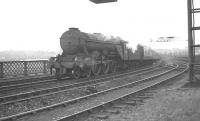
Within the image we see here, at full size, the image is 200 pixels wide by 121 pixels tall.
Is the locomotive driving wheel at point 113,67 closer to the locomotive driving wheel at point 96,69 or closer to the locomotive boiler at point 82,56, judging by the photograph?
the locomotive boiler at point 82,56

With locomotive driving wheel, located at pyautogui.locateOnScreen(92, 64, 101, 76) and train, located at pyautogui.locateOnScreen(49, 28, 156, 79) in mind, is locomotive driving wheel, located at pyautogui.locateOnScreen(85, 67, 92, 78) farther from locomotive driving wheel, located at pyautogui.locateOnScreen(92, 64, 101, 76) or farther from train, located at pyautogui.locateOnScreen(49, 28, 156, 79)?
locomotive driving wheel, located at pyautogui.locateOnScreen(92, 64, 101, 76)

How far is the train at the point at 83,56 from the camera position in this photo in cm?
1516

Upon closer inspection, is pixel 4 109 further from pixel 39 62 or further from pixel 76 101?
pixel 39 62

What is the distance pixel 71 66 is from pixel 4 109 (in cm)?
786

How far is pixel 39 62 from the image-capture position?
723 inches

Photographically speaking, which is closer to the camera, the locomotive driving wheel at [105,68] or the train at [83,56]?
the train at [83,56]

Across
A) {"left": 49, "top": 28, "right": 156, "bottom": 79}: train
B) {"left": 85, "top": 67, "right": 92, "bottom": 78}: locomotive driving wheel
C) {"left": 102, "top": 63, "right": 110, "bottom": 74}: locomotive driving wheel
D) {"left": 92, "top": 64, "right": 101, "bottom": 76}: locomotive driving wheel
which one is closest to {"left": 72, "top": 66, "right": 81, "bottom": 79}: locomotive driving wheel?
{"left": 49, "top": 28, "right": 156, "bottom": 79}: train

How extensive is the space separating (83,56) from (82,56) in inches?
2.4

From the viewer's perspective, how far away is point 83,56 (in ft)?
50.8

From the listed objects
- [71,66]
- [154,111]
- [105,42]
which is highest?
[105,42]

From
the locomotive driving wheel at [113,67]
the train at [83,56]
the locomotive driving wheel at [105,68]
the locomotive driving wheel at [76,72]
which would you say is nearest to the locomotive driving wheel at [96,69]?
the train at [83,56]

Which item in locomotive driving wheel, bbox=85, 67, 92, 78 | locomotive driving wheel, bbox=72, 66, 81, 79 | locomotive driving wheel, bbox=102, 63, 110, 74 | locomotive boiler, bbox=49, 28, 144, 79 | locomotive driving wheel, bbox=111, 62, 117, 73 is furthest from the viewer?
locomotive driving wheel, bbox=111, 62, 117, 73

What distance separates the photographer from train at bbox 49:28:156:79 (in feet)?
49.7

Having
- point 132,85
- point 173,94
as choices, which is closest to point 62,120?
point 173,94
